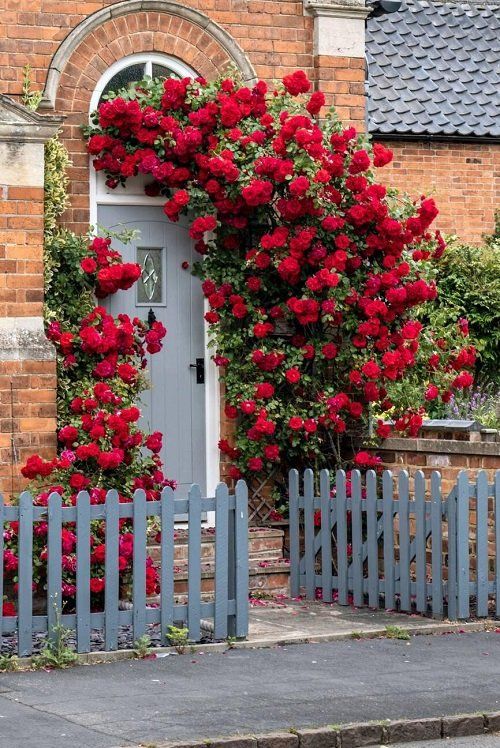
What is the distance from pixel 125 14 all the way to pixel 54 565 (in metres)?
5.14

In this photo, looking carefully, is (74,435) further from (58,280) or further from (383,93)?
(383,93)

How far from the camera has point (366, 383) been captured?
11844 millimetres

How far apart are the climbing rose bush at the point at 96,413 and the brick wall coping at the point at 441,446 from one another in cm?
183

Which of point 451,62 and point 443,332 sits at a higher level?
point 451,62

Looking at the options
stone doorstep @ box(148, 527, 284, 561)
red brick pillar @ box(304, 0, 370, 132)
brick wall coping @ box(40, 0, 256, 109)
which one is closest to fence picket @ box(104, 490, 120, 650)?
stone doorstep @ box(148, 527, 284, 561)

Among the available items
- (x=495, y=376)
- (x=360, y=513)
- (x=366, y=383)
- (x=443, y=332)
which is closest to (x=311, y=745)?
(x=360, y=513)

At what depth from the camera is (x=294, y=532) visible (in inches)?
455

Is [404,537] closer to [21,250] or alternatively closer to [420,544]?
[420,544]

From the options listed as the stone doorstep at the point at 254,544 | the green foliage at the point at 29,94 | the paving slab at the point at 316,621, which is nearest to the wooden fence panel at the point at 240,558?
the paving slab at the point at 316,621

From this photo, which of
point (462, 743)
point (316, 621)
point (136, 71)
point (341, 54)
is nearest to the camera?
point (462, 743)

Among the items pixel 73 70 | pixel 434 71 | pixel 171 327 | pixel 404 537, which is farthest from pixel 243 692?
pixel 434 71

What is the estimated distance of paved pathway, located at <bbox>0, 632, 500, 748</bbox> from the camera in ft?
23.2

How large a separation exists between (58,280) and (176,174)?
1305 mm

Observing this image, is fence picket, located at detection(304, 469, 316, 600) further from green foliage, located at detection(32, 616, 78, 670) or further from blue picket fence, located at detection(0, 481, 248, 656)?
green foliage, located at detection(32, 616, 78, 670)
